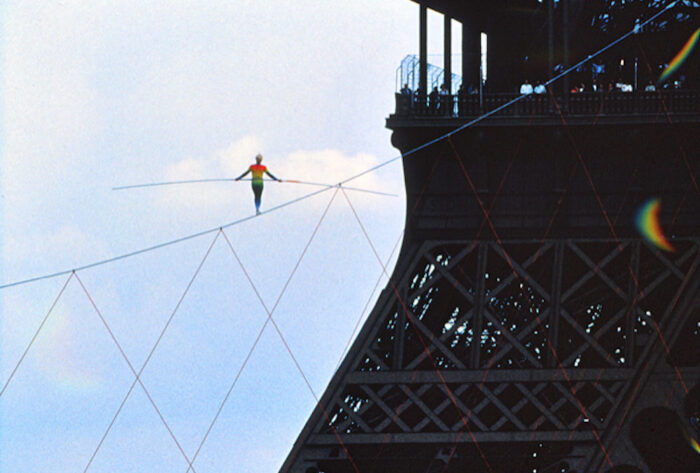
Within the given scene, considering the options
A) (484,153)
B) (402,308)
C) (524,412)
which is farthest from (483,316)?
(524,412)

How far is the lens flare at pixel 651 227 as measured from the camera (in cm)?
2898

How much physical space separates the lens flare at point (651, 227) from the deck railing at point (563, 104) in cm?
203

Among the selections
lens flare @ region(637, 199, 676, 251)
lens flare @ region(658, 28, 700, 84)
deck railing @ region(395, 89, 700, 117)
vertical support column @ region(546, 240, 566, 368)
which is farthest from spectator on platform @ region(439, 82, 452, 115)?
lens flare @ region(658, 28, 700, 84)

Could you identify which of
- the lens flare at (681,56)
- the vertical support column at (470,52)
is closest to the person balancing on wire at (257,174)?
the vertical support column at (470,52)

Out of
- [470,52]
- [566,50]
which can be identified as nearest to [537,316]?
[566,50]

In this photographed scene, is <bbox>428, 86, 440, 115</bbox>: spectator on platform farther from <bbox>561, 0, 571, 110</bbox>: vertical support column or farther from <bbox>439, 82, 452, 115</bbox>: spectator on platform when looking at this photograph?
<bbox>561, 0, 571, 110</bbox>: vertical support column

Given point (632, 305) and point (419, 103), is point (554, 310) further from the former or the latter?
point (419, 103)

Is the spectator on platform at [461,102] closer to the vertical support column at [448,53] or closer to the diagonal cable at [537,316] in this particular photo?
the vertical support column at [448,53]

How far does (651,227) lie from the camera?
29078 mm

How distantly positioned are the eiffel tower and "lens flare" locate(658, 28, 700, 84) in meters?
0.24

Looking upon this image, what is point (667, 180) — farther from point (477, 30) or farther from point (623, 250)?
point (477, 30)

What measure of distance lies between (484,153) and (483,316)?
357cm

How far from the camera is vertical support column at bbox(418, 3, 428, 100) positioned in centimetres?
2956

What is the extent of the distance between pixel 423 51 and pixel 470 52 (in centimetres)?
356
